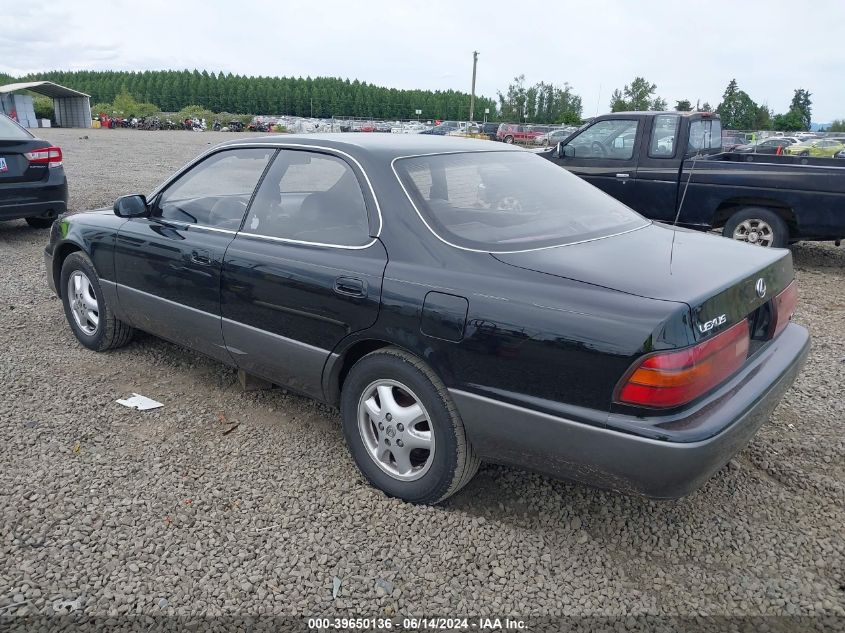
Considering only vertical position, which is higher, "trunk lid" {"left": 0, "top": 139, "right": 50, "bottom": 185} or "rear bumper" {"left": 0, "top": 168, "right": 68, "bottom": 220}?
"trunk lid" {"left": 0, "top": 139, "right": 50, "bottom": 185}

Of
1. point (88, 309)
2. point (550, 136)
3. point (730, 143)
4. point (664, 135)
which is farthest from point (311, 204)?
point (550, 136)

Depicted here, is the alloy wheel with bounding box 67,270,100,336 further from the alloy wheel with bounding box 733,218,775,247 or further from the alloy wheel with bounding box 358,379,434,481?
the alloy wheel with bounding box 733,218,775,247

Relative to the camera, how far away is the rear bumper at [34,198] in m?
7.97

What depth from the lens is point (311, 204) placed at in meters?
3.51

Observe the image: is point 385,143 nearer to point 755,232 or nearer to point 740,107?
point 755,232

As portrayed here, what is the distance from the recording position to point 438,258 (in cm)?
284

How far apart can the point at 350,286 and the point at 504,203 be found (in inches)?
35.1

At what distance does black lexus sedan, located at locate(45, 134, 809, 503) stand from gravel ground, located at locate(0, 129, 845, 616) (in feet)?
1.16

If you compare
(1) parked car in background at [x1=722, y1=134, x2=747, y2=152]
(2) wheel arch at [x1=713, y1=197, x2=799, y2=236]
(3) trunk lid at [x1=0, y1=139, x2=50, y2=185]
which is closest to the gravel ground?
(2) wheel arch at [x1=713, y1=197, x2=799, y2=236]

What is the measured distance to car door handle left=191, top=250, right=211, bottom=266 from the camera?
374cm

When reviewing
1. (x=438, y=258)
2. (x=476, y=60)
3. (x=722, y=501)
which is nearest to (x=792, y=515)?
(x=722, y=501)

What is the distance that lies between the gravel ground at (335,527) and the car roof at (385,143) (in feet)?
5.07

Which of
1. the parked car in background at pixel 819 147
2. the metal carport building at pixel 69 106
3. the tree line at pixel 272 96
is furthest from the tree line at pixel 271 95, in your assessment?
the parked car in background at pixel 819 147

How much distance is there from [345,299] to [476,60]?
235 ft
